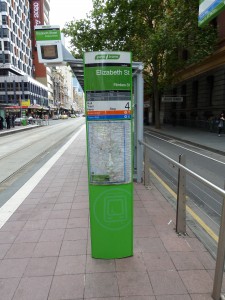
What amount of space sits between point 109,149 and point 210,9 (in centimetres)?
767

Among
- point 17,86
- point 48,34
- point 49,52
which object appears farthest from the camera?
point 17,86

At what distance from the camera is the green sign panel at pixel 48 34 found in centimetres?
1517

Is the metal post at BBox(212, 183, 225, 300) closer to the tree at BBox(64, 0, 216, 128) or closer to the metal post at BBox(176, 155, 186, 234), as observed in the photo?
the metal post at BBox(176, 155, 186, 234)

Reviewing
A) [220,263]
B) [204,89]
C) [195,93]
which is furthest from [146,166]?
[195,93]

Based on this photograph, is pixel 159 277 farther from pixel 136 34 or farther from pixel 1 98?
pixel 1 98

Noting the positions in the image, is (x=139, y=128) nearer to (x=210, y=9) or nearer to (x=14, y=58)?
(x=210, y=9)

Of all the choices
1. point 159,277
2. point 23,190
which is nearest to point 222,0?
point 23,190

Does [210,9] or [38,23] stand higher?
[38,23]

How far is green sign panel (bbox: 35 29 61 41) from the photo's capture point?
1517 cm

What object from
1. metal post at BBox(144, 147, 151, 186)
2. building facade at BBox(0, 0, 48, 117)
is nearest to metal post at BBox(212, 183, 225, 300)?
metal post at BBox(144, 147, 151, 186)

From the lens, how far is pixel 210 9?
9.05 meters

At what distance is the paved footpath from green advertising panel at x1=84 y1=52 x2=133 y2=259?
0.33 meters

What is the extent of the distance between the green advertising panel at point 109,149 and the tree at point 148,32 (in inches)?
810

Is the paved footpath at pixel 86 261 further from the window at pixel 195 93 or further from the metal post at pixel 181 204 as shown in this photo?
the window at pixel 195 93
